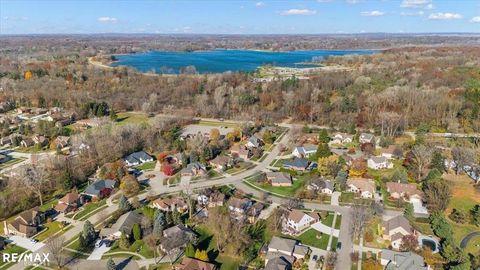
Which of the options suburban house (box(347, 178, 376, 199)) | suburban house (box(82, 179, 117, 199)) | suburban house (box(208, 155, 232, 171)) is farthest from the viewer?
suburban house (box(208, 155, 232, 171))

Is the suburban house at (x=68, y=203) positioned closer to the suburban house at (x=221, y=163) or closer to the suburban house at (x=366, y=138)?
the suburban house at (x=221, y=163)

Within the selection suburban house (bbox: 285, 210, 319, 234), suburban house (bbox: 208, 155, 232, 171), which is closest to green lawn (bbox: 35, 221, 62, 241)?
suburban house (bbox: 208, 155, 232, 171)

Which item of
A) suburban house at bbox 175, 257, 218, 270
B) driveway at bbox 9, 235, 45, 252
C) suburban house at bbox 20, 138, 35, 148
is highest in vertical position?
suburban house at bbox 20, 138, 35, 148

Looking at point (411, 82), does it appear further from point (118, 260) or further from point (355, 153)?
point (118, 260)

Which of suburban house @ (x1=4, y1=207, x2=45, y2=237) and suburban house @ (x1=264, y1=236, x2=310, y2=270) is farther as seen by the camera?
suburban house @ (x1=4, y1=207, x2=45, y2=237)

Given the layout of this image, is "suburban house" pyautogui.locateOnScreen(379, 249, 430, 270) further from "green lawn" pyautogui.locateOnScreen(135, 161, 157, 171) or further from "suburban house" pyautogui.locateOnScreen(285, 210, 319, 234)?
"green lawn" pyautogui.locateOnScreen(135, 161, 157, 171)

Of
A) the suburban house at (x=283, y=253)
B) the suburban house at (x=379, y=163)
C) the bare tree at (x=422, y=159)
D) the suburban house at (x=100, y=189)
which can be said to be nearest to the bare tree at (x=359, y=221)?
the suburban house at (x=283, y=253)
